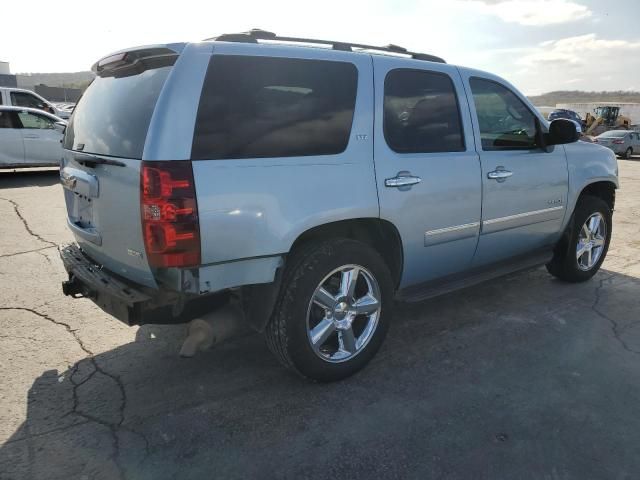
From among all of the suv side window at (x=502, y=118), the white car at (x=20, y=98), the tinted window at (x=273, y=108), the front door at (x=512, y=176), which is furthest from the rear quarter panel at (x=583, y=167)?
the white car at (x=20, y=98)

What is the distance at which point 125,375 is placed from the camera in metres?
3.30

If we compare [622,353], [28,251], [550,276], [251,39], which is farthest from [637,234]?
[28,251]

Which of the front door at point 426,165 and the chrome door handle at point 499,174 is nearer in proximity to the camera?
the front door at point 426,165

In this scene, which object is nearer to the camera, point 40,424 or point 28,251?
point 40,424

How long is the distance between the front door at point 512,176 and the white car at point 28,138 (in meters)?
10.6

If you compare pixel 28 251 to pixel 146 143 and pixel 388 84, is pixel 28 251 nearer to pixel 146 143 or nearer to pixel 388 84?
pixel 146 143

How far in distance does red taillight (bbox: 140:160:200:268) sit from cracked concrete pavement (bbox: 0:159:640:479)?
0.98 meters

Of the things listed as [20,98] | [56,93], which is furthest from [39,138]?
[56,93]

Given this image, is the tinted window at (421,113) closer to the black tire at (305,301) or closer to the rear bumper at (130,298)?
the black tire at (305,301)

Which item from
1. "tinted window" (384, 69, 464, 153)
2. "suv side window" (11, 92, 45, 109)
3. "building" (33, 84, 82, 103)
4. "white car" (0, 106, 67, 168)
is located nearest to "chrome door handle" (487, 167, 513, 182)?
"tinted window" (384, 69, 464, 153)

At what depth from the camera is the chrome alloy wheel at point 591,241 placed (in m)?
5.06

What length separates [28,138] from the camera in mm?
11859

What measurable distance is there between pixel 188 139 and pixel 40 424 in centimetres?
176

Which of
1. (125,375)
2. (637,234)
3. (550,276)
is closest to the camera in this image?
(125,375)
